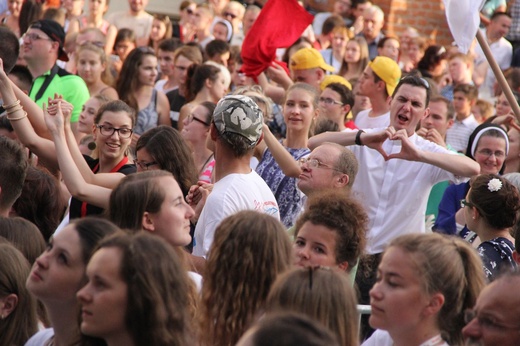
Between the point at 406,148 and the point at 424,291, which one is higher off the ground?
the point at 406,148

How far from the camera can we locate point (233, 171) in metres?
4.96

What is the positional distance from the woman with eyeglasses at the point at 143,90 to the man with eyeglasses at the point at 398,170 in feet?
8.43

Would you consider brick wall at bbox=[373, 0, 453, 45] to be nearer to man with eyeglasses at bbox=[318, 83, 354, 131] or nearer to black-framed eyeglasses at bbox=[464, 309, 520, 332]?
man with eyeglasses at bbox=[318, 83, 354, 131]

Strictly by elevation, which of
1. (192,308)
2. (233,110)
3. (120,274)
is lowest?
(192,308)

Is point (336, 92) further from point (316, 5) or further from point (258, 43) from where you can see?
point (316, 5)

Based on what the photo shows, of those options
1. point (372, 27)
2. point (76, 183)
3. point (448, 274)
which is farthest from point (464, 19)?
point (372, 27)

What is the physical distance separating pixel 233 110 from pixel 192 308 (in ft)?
4.78

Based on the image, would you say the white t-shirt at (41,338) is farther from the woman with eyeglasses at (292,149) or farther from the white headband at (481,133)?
the white headband at (481,133)

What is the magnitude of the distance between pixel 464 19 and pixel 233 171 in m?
2.04

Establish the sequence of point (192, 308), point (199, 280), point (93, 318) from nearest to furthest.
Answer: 1. point (93, 318)
2. point (192, 308)
3. point (199, 280)

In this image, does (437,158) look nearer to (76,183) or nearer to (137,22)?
(76,183)

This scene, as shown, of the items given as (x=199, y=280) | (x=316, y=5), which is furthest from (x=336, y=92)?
(x=316, y=5)

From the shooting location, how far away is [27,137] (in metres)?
5.87

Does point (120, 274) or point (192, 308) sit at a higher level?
point (120, 274)
